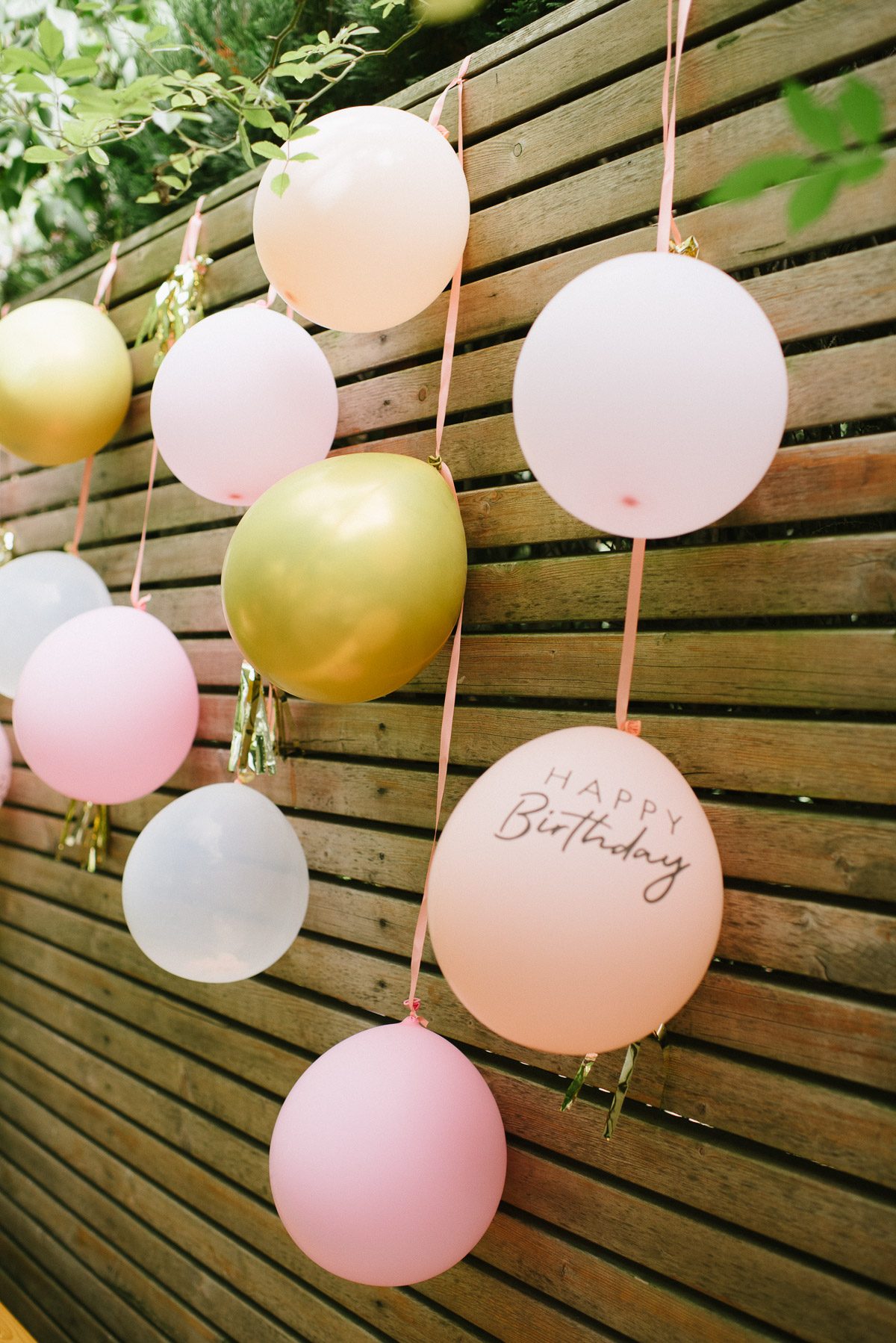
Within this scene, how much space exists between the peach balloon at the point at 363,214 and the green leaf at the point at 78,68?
1.45 feet

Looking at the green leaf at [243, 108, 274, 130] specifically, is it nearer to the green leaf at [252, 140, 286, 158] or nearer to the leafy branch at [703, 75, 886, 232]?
the green leaf at [252, 140, 286, 158]

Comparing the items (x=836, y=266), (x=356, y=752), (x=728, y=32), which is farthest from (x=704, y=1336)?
(x=728, y=32)

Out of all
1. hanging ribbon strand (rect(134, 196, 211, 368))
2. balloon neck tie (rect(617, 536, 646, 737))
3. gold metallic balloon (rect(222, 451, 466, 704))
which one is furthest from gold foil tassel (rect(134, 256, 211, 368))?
balloon neck tie (rect(617, 536, 646, 737))

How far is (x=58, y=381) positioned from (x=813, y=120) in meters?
1.54

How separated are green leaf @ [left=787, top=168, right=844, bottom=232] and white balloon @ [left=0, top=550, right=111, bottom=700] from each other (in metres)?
1.58

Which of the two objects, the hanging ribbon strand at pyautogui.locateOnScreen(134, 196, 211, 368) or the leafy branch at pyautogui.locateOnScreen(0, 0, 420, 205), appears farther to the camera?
the hanging ribbon strand at pyautogui.locateOnScreen(134, 196, 211, 368)

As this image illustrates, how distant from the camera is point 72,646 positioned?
154cm

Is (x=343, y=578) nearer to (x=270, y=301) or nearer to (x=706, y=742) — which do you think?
(x=706, y=742)

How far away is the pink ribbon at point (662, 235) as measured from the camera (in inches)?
41.3

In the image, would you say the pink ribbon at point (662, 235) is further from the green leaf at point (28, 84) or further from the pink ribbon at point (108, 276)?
the pink ribbon at point (108, 276)

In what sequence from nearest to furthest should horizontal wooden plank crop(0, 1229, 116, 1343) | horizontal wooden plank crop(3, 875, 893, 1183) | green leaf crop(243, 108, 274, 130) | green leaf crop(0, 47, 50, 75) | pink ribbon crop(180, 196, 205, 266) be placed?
horizontal wooden plank crop(3, 875, 893, 1183) → green leaf crop(243, 108, 274, 130) → green leaf crop(0, 47, 50, 75) → pink ribbon crop(180, 196, 205, 266) → horizontal wooden plank crop(0, 1229, 116, 1343)

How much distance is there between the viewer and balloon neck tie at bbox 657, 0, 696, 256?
1.05m

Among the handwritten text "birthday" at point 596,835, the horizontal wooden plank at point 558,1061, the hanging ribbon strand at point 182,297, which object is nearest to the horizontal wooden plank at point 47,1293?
the horizontal wooden plank at point 558,1061

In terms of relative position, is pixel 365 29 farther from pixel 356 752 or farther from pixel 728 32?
pixel 356 752
